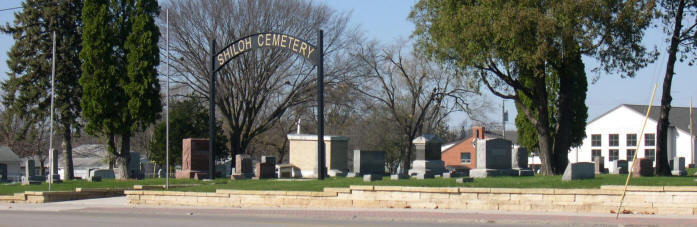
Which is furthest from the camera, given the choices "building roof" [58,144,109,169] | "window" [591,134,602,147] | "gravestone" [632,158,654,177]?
"building roof" [58,144,109,169]

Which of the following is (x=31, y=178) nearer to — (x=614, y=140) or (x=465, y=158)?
(x=465, y=158)

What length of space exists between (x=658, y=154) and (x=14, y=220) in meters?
18.9

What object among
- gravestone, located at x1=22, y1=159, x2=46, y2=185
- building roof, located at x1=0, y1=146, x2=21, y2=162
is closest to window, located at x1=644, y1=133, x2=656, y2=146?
gravestone, located at x1=22, y1=159, x2=46, y2=185

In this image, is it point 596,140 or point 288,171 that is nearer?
point 288,171

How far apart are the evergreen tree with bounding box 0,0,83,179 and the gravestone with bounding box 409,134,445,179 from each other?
65.7 feet

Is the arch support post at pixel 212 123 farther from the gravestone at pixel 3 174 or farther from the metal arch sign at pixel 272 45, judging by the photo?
the gravestone at pixel 3 174

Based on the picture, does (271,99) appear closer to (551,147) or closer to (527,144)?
(527,144)

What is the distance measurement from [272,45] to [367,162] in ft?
23.2

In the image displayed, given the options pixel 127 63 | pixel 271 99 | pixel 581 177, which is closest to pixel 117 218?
pixel 581 177

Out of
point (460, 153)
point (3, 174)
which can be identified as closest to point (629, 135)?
point (460, 153)

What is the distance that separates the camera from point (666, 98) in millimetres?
25109

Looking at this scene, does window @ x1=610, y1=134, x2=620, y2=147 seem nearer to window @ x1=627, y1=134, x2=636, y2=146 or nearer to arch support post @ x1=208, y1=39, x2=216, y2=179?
window @ x1=627, y1=134, x2=636, y2=146

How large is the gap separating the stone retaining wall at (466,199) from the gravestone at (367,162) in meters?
10.5

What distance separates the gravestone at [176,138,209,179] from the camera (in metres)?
33.6
